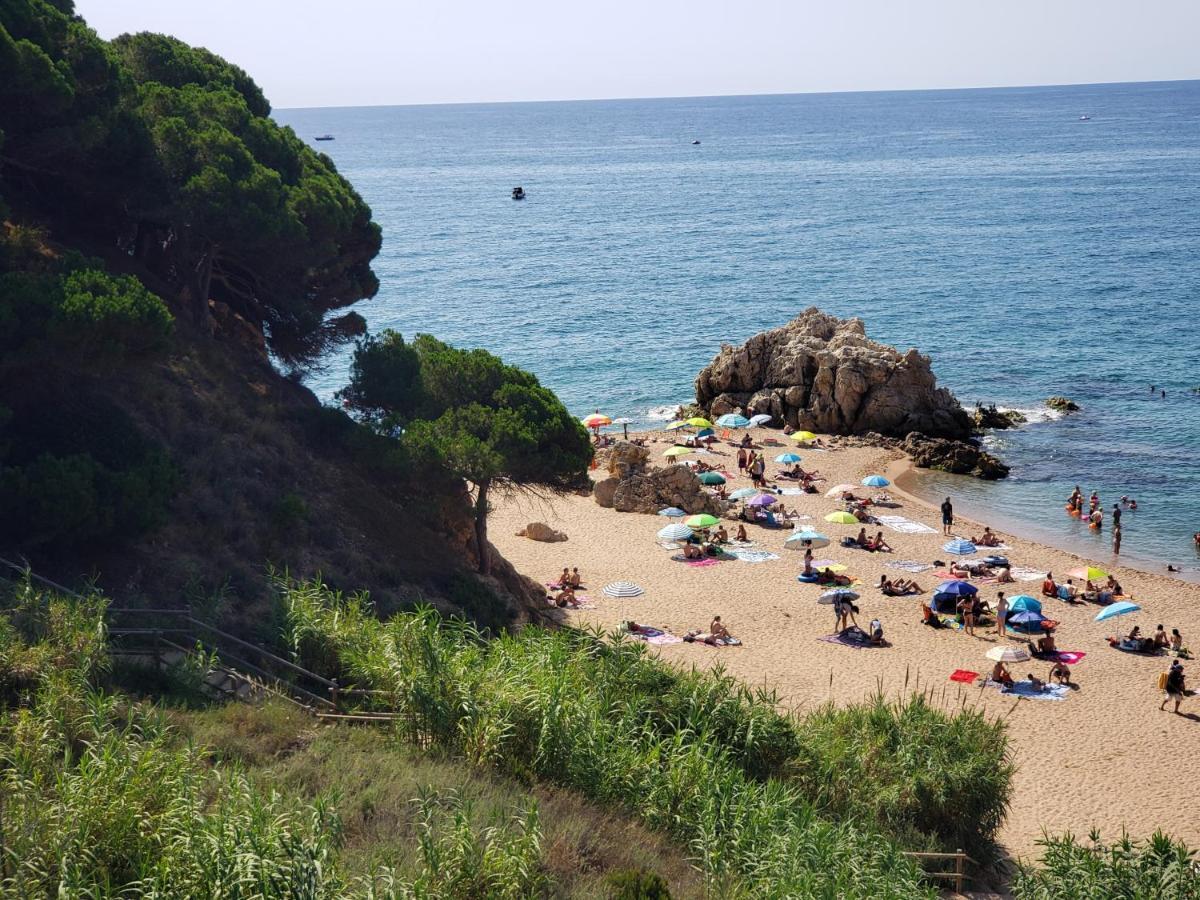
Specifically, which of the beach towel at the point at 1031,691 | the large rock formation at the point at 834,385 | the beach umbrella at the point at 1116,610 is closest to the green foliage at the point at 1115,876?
the beach towel at the point at 1031,691

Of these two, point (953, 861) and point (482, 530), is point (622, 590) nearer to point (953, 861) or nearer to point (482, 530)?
point (482, 530)

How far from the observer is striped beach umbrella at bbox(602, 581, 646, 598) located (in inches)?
1052

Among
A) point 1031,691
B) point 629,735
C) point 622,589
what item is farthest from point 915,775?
point 622,589

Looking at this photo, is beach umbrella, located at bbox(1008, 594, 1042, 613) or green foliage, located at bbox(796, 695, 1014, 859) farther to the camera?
beach umbrella, located at bbox(1008, 594, 1042, 613)

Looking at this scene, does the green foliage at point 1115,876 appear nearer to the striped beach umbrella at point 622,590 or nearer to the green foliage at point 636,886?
the green foliage at point 636,886

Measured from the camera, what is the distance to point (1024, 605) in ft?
82.5

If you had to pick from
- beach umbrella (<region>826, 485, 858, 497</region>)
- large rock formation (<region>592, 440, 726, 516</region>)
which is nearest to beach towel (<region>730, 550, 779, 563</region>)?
large rock formation (<region>592, 440, 726, 516</region>)

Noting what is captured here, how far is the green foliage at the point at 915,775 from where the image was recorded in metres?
14.7

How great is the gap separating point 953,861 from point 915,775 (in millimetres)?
1164

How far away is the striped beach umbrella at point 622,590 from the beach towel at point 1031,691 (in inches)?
328

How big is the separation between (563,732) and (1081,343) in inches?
1962

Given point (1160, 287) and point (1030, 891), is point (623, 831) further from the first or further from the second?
point (1160, 287)

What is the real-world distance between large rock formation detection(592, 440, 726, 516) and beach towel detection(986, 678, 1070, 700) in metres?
12.7

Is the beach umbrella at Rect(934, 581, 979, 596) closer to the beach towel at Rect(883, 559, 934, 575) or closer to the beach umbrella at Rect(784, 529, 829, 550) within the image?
the beach towel at Rect(883, 559, 934, 575)
